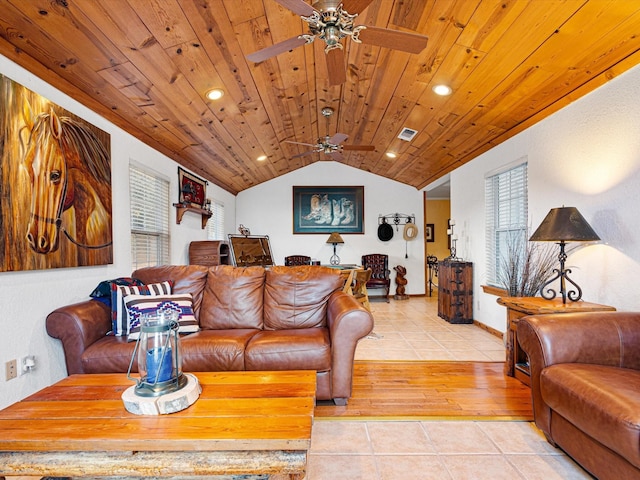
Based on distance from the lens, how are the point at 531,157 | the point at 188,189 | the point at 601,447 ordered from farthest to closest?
the point at 188,189 < the point at 531,157 < the point at 601,447

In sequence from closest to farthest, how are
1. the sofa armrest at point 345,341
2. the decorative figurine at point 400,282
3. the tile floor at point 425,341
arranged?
the sofa armrest at point 345,341
the tile floor at point 425,341
the decorative figurine at point 400,282

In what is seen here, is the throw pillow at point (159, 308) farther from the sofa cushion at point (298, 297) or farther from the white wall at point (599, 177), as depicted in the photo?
the white wall at point (599, 177)

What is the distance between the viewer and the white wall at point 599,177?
247 centimetres

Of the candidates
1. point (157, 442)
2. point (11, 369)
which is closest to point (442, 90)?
point (157, 442)

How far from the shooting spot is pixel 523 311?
281cm

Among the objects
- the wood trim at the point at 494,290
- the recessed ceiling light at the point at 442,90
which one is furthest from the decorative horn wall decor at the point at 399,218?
the recessed ceiling light at the point at 442,90

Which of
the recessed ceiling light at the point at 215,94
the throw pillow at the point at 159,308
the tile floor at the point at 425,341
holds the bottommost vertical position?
the tile floor at the point at 425,341

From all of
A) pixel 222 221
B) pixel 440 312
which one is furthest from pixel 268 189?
pixel 440 312

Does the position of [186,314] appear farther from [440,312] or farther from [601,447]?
[440,312]

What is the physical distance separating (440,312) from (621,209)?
3359 mm

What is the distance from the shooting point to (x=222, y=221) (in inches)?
274

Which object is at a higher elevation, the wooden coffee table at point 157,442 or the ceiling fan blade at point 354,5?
the ceiling fan blade at point 354,5

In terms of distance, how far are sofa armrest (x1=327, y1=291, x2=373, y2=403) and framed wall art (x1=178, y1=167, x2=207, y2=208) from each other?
3206 millimetres

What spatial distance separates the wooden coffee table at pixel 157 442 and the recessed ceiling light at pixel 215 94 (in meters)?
2.77
